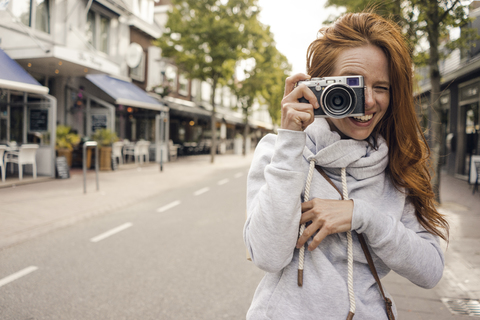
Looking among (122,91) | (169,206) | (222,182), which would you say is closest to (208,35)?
(122,91)

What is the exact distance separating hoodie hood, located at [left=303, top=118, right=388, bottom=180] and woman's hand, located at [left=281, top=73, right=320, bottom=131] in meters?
0.12

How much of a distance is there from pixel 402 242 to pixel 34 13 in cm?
1449

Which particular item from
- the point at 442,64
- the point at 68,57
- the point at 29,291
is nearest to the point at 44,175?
the point at 68,57

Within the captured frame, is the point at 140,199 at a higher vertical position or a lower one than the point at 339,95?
lower

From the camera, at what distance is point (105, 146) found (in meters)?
14.0

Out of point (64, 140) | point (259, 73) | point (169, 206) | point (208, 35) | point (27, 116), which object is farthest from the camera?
point (259, 73)

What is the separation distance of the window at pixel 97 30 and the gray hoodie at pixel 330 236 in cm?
1667

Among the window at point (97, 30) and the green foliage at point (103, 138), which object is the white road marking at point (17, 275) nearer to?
the green foliage at point (103, 138)

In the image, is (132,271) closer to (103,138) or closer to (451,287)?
(451,287)

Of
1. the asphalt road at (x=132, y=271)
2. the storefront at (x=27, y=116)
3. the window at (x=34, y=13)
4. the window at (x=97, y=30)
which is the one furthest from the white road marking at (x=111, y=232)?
the window at (x=97, y=30)

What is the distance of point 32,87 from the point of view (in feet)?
33.1

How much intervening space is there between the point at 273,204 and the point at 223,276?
3007 mm

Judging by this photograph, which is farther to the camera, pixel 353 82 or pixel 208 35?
pixel 208 35

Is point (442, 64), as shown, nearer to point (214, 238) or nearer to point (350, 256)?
point (214, 238)
